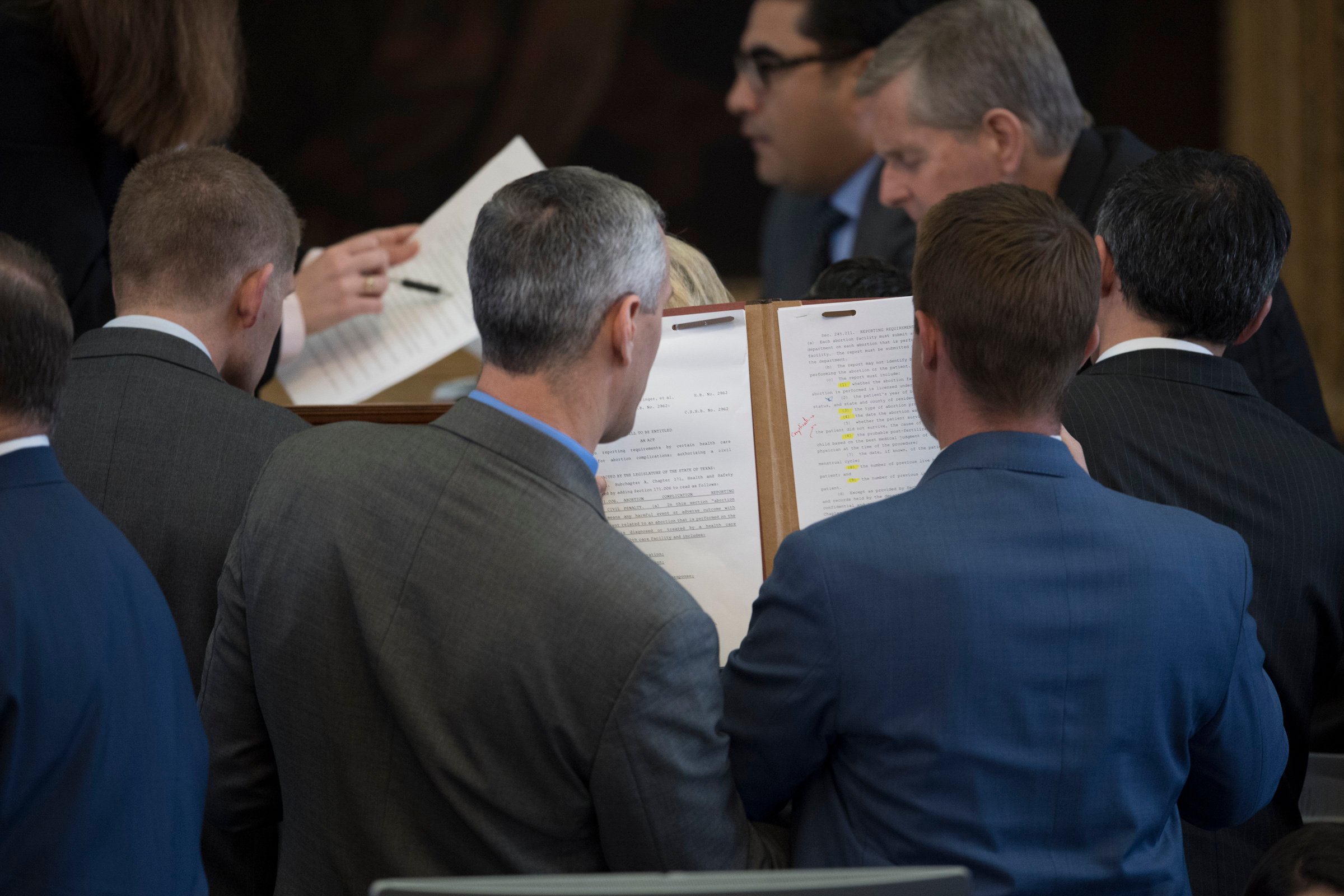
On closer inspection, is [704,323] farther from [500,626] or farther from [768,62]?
[768,62]

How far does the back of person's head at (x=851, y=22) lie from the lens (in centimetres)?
368

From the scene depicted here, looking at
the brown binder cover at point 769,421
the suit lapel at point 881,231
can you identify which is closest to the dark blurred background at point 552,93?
the suit lapel at point 881,231

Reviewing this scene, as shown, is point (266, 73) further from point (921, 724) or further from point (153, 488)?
point (921, 724)

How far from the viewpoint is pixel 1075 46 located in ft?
17.2

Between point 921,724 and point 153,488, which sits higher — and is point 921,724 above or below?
below

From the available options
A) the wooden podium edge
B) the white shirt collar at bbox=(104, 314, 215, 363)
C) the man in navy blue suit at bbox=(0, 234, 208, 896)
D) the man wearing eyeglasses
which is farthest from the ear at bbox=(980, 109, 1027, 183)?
the man in navy blue suit at bbox=(0, 234, 208, 896)

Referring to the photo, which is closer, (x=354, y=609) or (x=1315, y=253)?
(x=354, y=609)

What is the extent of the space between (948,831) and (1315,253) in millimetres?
4464

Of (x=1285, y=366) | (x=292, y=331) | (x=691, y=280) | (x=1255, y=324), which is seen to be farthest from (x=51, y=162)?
(x=1285, y=366)

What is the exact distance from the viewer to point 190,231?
1793 mm

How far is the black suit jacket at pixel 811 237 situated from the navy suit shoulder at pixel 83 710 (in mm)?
2128

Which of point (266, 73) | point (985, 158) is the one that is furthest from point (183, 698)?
point (266, 73)

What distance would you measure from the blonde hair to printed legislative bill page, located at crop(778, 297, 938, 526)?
23cm

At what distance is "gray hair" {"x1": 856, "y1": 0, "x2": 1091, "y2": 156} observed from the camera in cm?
285
